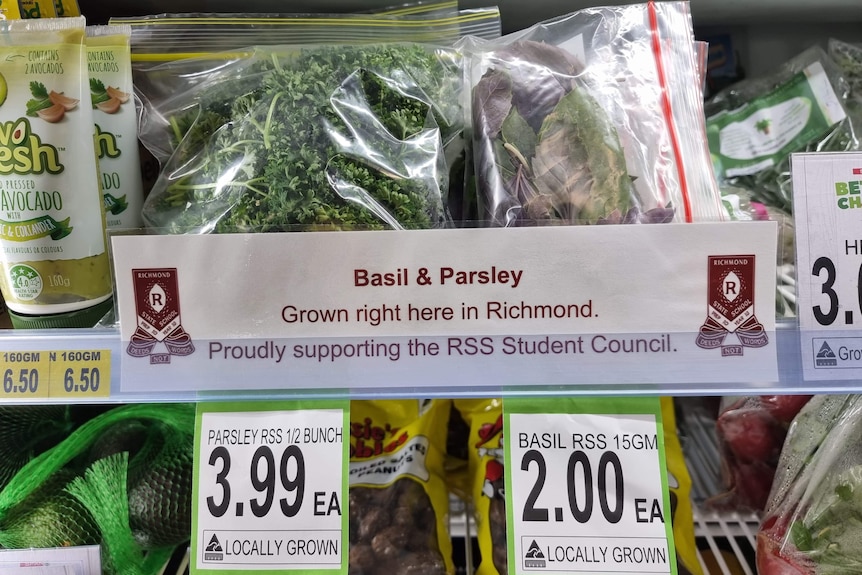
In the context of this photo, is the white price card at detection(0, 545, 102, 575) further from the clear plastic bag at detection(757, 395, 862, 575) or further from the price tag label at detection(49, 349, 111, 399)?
the clear plastic bag at detection(757, 395, 862, 575)

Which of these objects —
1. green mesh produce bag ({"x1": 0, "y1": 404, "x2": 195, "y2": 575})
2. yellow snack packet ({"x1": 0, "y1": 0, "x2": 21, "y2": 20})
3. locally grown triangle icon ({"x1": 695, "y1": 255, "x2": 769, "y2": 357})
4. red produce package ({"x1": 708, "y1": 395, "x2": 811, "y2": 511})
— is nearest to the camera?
locally grown triangle icon ({"x1": 695, "y1": 255, "x2": 769, "y2": 357})

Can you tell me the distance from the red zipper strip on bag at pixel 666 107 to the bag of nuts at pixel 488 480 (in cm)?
48

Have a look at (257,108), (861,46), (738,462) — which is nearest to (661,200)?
(257,108)

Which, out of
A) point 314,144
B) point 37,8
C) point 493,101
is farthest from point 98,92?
point 493,101

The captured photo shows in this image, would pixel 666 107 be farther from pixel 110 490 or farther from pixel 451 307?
pixel 110 490

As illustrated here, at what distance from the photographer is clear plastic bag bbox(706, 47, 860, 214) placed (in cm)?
107

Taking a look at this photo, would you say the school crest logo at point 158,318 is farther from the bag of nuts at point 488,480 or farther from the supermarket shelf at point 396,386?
the bag of nuts at point 488,480

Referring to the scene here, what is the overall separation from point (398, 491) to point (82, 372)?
0.51 meters

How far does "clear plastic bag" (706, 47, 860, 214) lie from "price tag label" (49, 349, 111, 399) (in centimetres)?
100

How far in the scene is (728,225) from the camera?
0.63 m

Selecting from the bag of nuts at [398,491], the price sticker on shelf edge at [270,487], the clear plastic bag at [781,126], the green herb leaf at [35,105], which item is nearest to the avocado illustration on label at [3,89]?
the green herb leaf at [35,105]

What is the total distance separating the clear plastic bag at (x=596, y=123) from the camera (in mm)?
712

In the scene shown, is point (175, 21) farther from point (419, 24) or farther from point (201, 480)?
point (201, 480)


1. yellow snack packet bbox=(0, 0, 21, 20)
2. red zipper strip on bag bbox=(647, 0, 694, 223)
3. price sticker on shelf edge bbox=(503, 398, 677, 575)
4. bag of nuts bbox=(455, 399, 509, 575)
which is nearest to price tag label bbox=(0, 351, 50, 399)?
yellow snack packet bbox=(0, 0, 21, 20)
